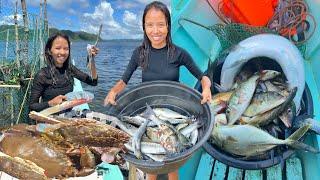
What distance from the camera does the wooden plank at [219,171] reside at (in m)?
3.39

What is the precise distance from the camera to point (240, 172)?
11.0ft

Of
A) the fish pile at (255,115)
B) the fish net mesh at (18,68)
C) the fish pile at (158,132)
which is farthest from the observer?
the fish net mesh at (18,68)

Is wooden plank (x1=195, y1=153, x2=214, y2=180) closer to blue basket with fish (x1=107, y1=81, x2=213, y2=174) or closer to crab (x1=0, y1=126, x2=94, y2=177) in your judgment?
blue basket with fish (x1=107, y1=81, x2=213, y2=174)

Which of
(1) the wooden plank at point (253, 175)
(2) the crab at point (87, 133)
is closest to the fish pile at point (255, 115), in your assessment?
(1) the wooden plank at point (253, 175)

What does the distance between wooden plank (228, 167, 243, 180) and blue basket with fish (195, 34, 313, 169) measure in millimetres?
36

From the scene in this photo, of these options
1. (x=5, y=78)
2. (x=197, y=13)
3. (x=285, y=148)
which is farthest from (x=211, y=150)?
(x=5, y=78)

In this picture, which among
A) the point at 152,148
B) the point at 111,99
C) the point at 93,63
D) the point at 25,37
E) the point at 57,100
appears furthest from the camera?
the point at 25,37

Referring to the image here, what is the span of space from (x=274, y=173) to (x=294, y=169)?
150 millimetres

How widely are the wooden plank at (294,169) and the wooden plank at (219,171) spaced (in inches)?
18.6

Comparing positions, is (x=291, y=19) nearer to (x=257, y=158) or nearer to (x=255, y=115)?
(x=255, y=115)

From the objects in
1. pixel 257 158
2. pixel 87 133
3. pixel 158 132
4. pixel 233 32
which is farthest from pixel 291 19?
pixel 87 133

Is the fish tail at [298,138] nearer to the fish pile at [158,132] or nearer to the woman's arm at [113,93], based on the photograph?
the fish pile at [158,132]

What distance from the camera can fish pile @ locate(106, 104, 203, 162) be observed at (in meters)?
2.53

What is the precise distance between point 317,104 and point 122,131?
151 centimetres
